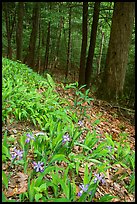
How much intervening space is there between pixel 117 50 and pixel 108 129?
2.53 m

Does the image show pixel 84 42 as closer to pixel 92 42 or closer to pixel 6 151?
pixel 92 42

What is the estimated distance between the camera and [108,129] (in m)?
4.94

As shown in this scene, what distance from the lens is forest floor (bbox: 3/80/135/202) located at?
2633mm

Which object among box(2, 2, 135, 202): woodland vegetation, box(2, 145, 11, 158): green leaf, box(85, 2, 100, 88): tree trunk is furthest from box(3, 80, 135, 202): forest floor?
box(85, 2, 100, 88): tree trunk

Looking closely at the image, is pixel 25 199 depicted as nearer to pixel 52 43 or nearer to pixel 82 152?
pixel 82 152

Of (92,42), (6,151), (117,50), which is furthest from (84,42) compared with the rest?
(6,151)

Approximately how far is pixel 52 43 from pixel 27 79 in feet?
46.2

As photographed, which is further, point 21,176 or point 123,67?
point 123,67

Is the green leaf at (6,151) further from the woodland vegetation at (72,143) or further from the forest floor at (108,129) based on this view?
the forest floor at (108,129)

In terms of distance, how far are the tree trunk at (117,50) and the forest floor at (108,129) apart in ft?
1.61

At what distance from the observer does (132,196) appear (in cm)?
272

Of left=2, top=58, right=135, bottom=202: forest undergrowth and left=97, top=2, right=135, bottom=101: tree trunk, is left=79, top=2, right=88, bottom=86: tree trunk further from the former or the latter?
left=2, top=58, right=135, bottom=202: forest undergrowth

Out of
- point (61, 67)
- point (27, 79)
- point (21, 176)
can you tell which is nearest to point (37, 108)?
point (21, 176)

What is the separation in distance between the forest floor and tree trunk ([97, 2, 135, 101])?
0.49 meters
